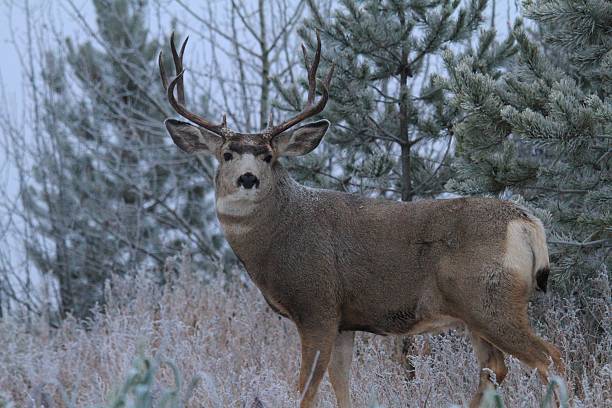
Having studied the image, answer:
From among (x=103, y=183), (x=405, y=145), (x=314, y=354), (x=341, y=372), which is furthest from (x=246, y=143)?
(x=103, y=183)

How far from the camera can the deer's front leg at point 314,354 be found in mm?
5340

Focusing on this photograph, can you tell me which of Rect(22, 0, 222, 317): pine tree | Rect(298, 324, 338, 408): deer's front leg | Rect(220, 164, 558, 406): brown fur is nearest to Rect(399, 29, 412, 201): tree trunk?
Rect(220, 164, 558, 406): brown fur

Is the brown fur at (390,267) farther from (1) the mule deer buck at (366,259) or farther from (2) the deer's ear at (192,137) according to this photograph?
(2) the deer's ear at (192,137)

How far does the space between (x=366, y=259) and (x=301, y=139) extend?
3.35 feet

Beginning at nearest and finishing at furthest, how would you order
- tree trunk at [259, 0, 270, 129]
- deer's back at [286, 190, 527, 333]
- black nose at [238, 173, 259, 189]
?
1. deer's back at [286, 190, 527, 333]
2. black nose at [238, 173, 259, 189]
3. tree trunk at [259, 0, 270, 129]

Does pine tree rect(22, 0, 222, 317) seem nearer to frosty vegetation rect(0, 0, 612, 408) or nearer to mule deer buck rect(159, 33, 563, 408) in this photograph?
frosty vegetation rect(0, 0, 612, 408)

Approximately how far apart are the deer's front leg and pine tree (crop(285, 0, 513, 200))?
2251 millimetres

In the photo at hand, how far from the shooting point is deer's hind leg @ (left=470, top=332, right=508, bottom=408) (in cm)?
556

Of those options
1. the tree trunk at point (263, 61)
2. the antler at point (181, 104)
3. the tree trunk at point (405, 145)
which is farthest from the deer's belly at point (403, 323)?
the tree trunk at point (263, 61)

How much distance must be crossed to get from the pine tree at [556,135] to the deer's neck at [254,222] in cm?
137

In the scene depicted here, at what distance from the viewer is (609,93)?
6406 mm

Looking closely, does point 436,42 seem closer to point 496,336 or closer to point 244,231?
point 244,231

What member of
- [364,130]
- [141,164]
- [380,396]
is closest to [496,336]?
[380,396]

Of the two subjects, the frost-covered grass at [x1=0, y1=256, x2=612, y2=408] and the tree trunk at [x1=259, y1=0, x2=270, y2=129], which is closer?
the frost-covered grass at [x1=0, y1=256, x2=612, y2=408]
